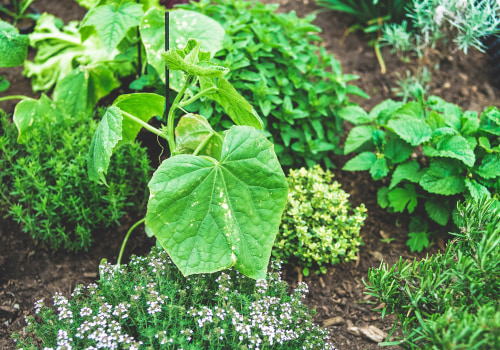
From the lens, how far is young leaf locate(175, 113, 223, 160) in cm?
230

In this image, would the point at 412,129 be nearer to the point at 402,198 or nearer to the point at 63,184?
the point at 402,198

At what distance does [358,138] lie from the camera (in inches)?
118

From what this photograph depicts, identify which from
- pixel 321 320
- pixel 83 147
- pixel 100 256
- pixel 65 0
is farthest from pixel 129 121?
pixel 65 0

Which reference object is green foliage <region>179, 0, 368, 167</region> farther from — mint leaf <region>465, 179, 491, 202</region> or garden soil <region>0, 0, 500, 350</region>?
mint leaf <region>465, 179, 491, 202</region>

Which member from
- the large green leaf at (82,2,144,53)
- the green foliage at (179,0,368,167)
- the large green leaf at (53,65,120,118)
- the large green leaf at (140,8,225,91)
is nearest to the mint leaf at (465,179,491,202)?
the green foliage at (179,0,368,167)

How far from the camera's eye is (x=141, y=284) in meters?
1.90

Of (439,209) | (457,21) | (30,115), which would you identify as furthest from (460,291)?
(30,115)

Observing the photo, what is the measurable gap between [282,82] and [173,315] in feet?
5.60

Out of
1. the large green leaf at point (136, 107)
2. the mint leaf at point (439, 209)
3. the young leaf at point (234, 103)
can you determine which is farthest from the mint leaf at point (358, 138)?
the large green leaf at point (136, 107)

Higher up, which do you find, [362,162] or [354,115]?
[354,115]

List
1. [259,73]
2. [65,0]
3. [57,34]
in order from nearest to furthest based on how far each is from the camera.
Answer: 1. [259,73]
2. [57,34]
3. [65,0]

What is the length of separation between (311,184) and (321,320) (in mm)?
805

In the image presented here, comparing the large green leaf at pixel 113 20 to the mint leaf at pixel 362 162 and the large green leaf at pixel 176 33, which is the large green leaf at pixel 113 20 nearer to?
the large green leaf at pixel 176 33

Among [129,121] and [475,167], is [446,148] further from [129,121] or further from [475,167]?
[129,121]
